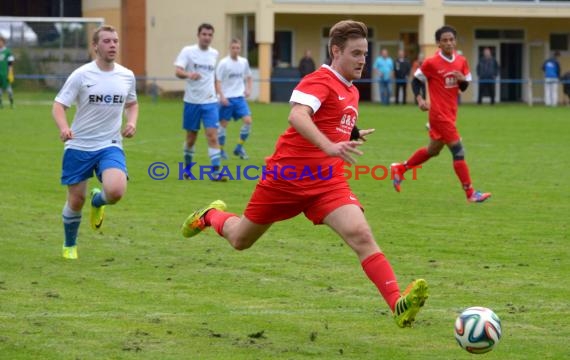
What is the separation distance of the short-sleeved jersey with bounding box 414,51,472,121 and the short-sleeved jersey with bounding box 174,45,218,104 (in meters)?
3.84

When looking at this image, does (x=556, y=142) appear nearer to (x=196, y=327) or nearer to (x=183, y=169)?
(x=183, y=169)

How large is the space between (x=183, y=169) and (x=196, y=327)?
1103 centimetres

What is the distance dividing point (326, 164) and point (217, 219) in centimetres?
150

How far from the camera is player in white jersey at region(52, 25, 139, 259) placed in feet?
34.8

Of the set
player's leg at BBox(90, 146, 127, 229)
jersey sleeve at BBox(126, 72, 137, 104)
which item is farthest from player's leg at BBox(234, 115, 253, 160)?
player's leg at BBox(90, 146, 127, 229)

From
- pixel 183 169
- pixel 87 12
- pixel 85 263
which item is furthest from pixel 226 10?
pixel 85 263

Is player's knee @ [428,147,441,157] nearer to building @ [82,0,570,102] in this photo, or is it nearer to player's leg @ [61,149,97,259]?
player's leg @ [61,149,97,259]

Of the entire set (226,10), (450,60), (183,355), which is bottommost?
(183,355)

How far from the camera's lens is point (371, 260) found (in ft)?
24.7

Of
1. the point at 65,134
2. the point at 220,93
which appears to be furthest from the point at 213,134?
the point at 65,134

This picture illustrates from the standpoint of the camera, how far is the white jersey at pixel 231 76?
21.1 m

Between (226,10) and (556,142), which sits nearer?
(556,142)

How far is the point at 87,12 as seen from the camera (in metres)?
56.3

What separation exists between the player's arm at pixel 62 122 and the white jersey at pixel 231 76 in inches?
408
